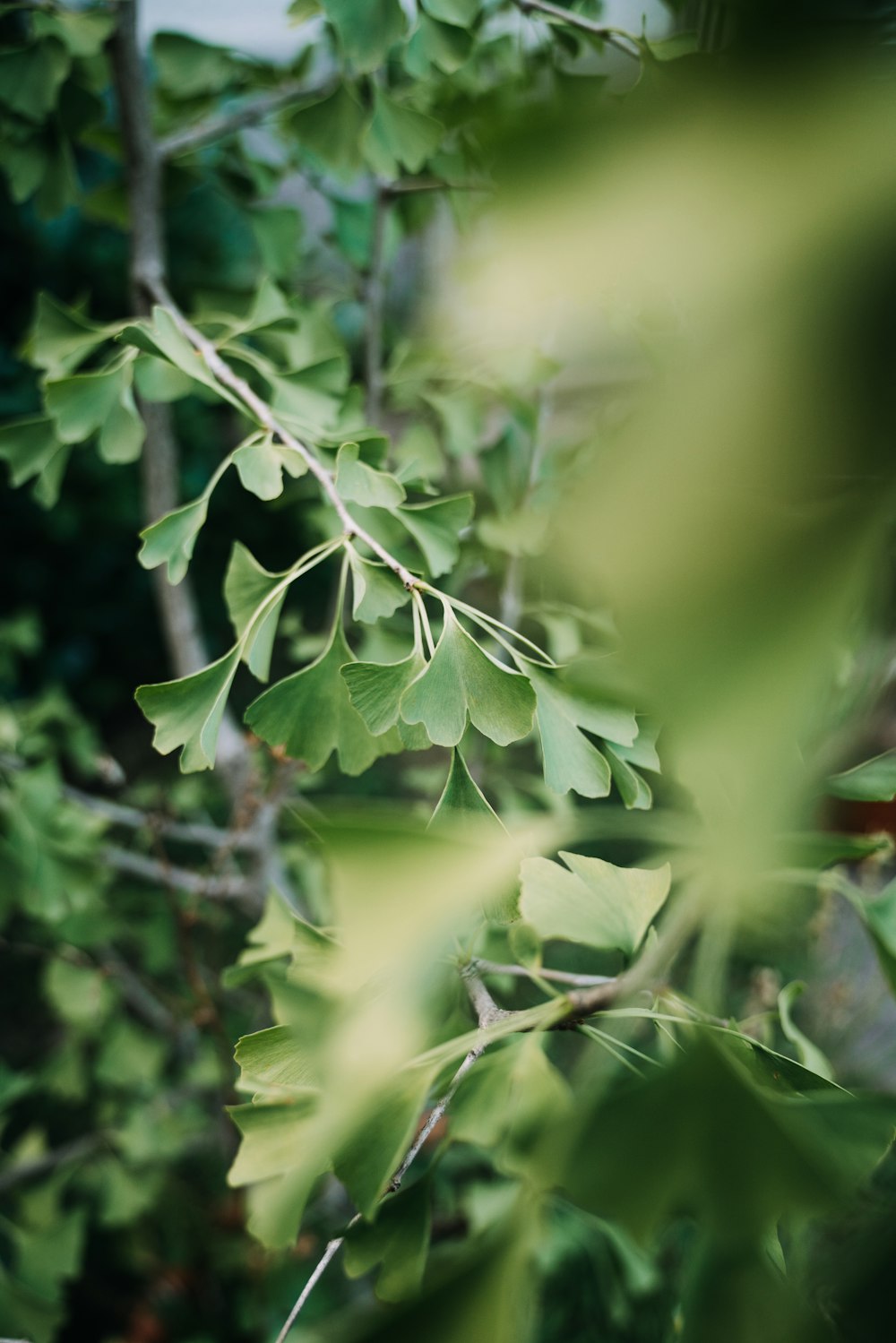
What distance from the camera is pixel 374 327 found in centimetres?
64

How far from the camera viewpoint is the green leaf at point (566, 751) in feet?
1.01

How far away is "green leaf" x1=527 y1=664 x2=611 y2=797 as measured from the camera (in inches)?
12.1

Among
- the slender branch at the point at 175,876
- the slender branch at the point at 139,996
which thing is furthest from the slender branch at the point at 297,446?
the slender branch at the point at 139,996

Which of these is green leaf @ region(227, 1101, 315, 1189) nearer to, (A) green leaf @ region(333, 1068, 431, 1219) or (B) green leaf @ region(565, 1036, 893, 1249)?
(A) green leaf @ region(333, 1068, 431, 1219)

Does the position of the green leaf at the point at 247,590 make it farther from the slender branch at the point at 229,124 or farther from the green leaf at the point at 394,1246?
the slender branch at the point at 229,124

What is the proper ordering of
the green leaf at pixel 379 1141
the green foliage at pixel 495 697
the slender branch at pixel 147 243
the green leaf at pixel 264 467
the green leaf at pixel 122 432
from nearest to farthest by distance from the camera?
the green foliage at pixel 495 697, the green leaf at pixel 379 1141, the green leaf at pixel 264 467, the green leaf at pixel 122 432, the slender branch at pixel 147 243

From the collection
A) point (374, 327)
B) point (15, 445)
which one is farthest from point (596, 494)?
point (374, 327)

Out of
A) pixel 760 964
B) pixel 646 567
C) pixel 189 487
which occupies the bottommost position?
pixel 760 964

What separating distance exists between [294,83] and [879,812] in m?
1.42

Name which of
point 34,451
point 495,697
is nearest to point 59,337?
point 34,451

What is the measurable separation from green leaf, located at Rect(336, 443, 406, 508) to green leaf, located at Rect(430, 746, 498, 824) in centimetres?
11

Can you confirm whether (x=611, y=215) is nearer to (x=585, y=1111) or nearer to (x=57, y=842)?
(x=585, y=1111)

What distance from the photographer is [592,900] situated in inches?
11.1

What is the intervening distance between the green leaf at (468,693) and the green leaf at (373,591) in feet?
0.10
